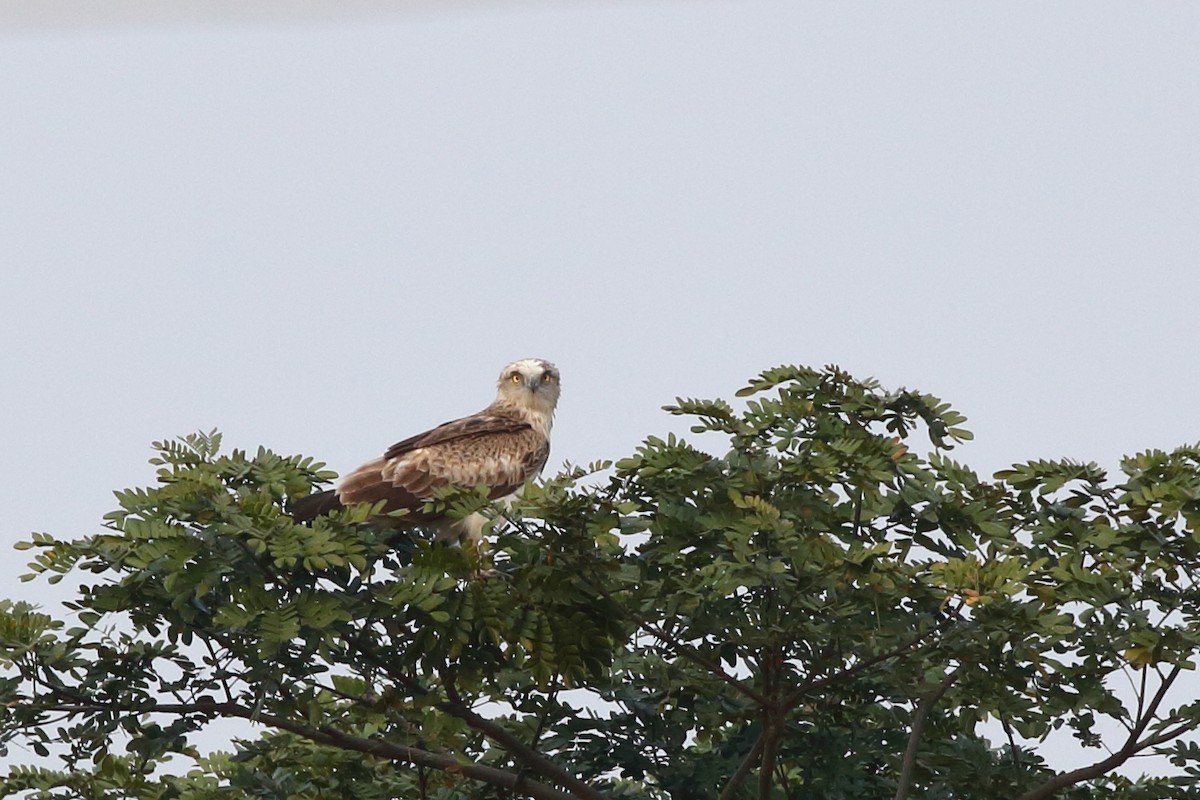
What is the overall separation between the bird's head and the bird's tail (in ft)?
11.6

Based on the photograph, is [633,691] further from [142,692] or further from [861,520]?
[142,692]

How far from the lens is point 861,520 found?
10.3m

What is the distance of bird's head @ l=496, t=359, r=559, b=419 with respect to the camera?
49.5 feet

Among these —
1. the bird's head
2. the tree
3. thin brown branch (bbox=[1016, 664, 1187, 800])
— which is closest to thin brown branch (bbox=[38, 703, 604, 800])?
the tree

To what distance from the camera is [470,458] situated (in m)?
13.6

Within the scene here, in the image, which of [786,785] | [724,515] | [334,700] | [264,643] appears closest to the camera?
[264,643]

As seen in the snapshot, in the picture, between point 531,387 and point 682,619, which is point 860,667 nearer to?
point 682,619

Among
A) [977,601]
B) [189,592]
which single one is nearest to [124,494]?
[189,592]

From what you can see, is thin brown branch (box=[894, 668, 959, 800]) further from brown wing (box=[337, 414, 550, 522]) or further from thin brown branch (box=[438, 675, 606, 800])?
brown wing (box=[337, 414, 550, 522])

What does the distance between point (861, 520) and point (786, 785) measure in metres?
2.14

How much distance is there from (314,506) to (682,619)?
2.74 metres

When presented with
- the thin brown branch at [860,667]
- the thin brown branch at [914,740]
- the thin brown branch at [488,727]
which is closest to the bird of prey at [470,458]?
the thin brown branch at [488,727]

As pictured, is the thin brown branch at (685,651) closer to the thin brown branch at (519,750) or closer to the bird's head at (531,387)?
the thin brown branch at (519,750)

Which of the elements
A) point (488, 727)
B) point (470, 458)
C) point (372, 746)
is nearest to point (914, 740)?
point (488, 727)
